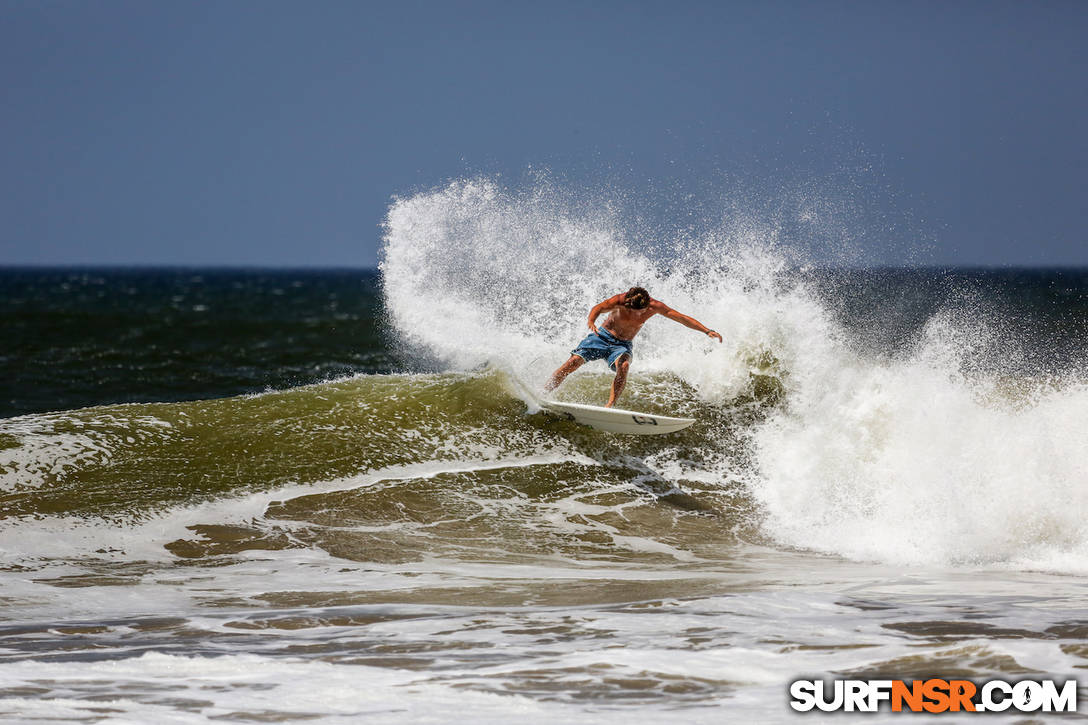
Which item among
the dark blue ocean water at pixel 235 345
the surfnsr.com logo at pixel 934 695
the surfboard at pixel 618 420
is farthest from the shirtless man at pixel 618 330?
the surfnsr.com logo at pixel 934 695

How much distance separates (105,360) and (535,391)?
52.5 ft

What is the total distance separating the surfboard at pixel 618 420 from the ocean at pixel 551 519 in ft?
0.57

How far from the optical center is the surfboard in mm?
9828

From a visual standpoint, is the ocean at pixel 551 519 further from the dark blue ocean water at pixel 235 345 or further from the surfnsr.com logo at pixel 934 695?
the dark blue ocean water at pixel 235 345

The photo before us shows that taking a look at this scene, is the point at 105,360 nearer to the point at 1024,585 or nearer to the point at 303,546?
the point at 303,546

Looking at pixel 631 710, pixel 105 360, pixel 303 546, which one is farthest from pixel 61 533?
pixel 105 360

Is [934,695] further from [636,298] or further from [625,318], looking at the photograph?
[625,318]

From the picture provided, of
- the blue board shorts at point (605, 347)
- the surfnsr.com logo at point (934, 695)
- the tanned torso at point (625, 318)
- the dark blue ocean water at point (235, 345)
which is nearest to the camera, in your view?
the surfnsr.com logo at point (934, 695)

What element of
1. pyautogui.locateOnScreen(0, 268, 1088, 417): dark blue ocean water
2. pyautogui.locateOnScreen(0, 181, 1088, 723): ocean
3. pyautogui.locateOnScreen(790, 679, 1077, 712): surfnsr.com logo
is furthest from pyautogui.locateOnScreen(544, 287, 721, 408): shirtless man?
pyautogui.locateOnScreen(790, 679, 1077, 712): surfnsr.com logo

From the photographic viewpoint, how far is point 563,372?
10.9 metres

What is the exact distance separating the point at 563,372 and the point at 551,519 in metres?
2.40

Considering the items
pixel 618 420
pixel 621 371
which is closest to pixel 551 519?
pixel 618 420

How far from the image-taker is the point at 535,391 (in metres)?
11.0

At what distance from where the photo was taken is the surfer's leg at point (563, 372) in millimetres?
10773
